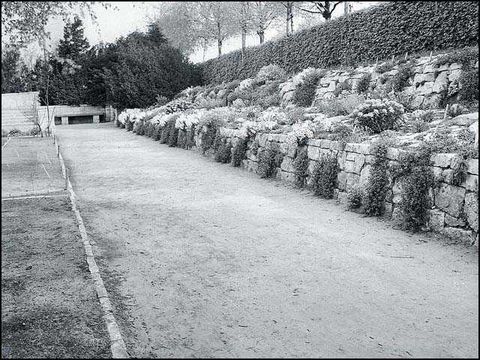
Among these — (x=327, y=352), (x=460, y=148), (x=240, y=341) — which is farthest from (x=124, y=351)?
(x=460, y=148)

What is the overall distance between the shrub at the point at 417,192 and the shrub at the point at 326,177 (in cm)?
185

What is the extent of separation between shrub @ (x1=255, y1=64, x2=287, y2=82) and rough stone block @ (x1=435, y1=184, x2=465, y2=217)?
14.1m

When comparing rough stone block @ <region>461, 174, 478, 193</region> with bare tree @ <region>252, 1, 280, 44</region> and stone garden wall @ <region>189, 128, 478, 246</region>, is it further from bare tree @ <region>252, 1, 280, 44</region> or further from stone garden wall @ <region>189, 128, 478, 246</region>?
bare tree @ <region>252, 1, 280, 44</region>

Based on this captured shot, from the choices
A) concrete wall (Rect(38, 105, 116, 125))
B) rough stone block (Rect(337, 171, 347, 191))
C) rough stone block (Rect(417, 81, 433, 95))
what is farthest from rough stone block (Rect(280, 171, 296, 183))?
concrete wall (Rect(38, 105, 116, 125))

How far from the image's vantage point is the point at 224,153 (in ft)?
40.1

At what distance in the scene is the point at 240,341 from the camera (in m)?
3.19

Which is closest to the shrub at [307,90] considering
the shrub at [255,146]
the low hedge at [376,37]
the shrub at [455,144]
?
the low hedge at [376,37]

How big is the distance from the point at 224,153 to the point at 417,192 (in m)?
7.09

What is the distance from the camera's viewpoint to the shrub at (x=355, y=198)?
7.02 m

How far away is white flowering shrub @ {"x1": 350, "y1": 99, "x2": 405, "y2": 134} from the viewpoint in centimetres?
839

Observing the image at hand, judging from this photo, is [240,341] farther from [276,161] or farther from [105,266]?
[276,161]

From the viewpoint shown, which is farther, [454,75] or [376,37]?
[376,37]

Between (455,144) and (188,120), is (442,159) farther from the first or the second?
(188,120)

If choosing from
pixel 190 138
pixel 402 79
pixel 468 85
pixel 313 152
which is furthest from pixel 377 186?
pixel 190 138
